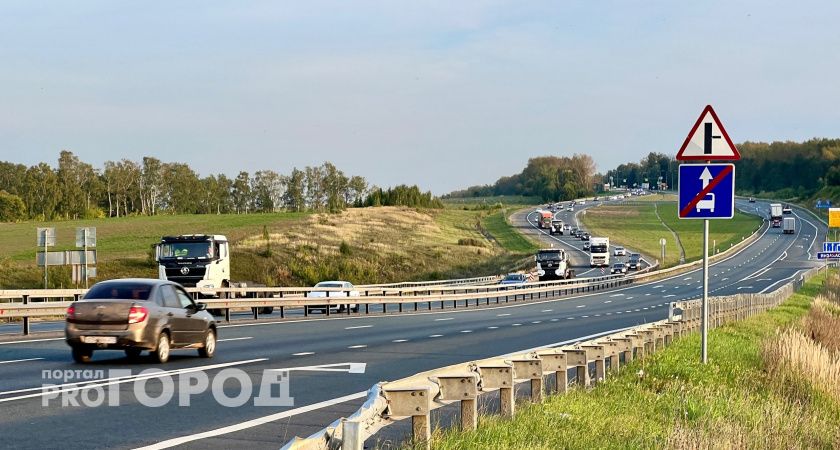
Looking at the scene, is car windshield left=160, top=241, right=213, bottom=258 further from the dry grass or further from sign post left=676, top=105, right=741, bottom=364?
sign post left=676, top=105, right=741, bottom=364

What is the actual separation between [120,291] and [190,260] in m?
21.4

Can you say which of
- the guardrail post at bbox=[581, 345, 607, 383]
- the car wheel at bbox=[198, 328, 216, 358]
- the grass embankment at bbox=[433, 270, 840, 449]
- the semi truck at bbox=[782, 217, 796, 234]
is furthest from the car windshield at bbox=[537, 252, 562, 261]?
the semi truck at bbox=[782, 217, 796, 234]

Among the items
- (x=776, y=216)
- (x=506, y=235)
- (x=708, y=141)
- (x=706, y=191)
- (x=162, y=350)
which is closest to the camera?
(x=708, y=141)

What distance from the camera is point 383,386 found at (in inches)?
327

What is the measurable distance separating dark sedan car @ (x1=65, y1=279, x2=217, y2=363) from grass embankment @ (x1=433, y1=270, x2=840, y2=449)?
7.70 m

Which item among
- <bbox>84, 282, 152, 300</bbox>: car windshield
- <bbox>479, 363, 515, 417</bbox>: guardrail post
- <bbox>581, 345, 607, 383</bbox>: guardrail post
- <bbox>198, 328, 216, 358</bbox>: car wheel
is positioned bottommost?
<bbox>198, 328, 216, 358</bbox>: car wheel

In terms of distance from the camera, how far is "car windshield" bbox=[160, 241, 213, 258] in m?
40.5

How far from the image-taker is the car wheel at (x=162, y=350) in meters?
18.9

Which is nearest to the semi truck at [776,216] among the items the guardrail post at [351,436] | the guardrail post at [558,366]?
the guardrail post at [558,366]

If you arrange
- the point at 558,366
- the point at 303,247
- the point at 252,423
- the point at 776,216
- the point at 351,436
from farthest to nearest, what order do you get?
1. the point at 776,216
2. the point at 303,247
3. the point at 558,366
4. the point at 252,423
5. the point at 351,436

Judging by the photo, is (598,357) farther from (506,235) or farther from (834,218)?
(506,235)

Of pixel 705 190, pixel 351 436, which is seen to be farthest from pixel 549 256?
pixel 351 436

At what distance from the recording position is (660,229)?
6102 inches

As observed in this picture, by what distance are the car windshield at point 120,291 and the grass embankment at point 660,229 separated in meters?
93.9
